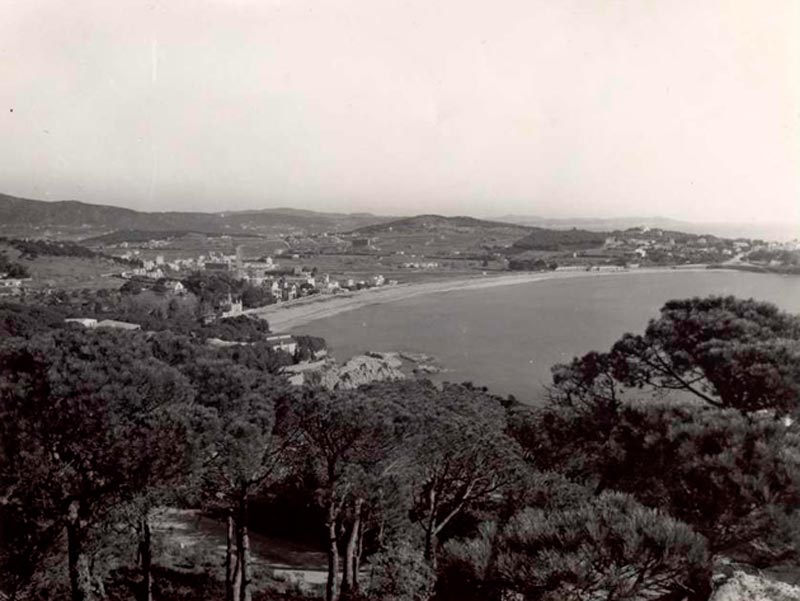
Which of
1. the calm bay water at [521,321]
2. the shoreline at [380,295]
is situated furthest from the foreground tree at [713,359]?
the shoreline at [380,295]

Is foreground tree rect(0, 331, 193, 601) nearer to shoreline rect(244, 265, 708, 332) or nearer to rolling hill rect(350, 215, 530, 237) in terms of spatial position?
shoreline rect(244, 265, 708, 332)

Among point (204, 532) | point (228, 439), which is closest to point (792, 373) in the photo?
point (228, 439)

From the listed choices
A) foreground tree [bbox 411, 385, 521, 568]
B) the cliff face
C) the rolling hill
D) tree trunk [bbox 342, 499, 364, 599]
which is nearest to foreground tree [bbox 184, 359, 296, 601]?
tree trunk [bbox 342, 499, 364, 599]

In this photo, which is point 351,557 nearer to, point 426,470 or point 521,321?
point 426,470

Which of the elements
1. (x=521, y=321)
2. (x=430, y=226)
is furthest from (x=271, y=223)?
(x=521, y=321)

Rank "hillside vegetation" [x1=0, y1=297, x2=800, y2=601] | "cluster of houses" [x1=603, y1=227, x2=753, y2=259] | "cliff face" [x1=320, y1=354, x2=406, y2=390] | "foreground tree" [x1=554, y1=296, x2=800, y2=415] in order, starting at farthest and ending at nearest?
"cluster of houses" [x1=603, y1=227, x2=753, y2=259]
"cliff face" [x1=320, y1=354, x2=406, y2=390]
"foreground tree" [x1=554, y1=296, x2=800, y2=415]
"hillside vegetation" [x1=0, y1=297, x2=800, y2=601]

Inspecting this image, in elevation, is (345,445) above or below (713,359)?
below

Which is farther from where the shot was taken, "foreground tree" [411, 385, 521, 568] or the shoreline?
the shoreline
